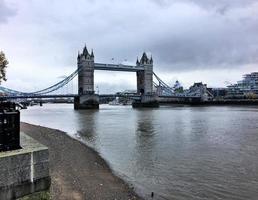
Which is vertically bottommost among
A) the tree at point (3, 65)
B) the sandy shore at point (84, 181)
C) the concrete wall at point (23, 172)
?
the sandy shore at point (84, 181)

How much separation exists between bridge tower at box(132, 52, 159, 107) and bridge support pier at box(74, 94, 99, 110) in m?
24.8

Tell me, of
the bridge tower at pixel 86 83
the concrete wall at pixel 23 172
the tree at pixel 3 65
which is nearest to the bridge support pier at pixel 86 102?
the bridge tower at pixel 86 83

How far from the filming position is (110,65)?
137375 mm

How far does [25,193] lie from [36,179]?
310mm

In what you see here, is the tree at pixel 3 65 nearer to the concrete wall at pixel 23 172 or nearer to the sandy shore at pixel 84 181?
Answer: the sandy shore at pixel 84 181

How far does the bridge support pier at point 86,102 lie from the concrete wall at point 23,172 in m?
114

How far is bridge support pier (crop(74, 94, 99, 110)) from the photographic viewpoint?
120 meters

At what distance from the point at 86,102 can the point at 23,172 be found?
11634 centimetres

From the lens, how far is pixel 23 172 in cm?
597

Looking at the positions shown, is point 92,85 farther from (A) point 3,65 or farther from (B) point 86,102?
(A) point 3,65

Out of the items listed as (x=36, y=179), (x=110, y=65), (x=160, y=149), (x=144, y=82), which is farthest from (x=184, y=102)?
(x=36, y=179)

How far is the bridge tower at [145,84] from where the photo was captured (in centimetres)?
14012

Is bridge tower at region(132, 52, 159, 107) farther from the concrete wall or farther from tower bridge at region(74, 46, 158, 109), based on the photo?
the concrete wall

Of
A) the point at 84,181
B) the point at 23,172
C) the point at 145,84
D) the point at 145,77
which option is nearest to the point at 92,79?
the point at 145,84
